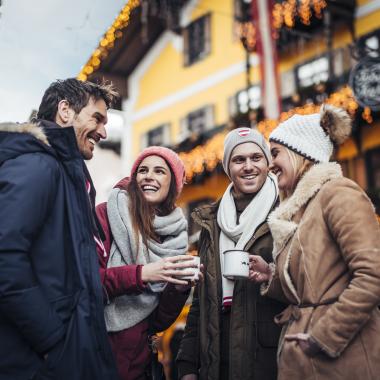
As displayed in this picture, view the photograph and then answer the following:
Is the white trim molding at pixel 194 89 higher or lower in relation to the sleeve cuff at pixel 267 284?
higher

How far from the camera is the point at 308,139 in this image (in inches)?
111

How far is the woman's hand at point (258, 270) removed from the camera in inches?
115

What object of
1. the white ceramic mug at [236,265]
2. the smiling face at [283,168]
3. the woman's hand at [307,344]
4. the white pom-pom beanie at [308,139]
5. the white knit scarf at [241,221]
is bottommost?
the woman's hand at [307,344]

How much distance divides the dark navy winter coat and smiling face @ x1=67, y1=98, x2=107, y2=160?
0.30m

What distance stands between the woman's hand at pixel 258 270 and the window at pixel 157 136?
16811 mm

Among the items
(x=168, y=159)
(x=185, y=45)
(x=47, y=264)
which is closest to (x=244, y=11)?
(x=185, y=45)

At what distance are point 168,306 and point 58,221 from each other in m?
1.14

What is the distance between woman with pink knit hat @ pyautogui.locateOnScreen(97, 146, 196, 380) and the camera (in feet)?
9.38

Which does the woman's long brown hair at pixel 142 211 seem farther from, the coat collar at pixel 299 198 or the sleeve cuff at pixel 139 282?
the coat collar at pixel 299 198

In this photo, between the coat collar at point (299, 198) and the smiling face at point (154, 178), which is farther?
the smiling face at point (154, 178)

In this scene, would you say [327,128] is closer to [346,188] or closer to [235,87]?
[346,188]

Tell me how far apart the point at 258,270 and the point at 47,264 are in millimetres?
1219

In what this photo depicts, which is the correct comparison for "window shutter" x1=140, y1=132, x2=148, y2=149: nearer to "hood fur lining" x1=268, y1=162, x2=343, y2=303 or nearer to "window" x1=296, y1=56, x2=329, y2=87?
"window" x1=296, y1=56, x2=329, y2=87

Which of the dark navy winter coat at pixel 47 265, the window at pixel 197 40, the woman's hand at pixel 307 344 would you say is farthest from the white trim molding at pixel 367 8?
the dark navy winter coat at pixel 47 265
